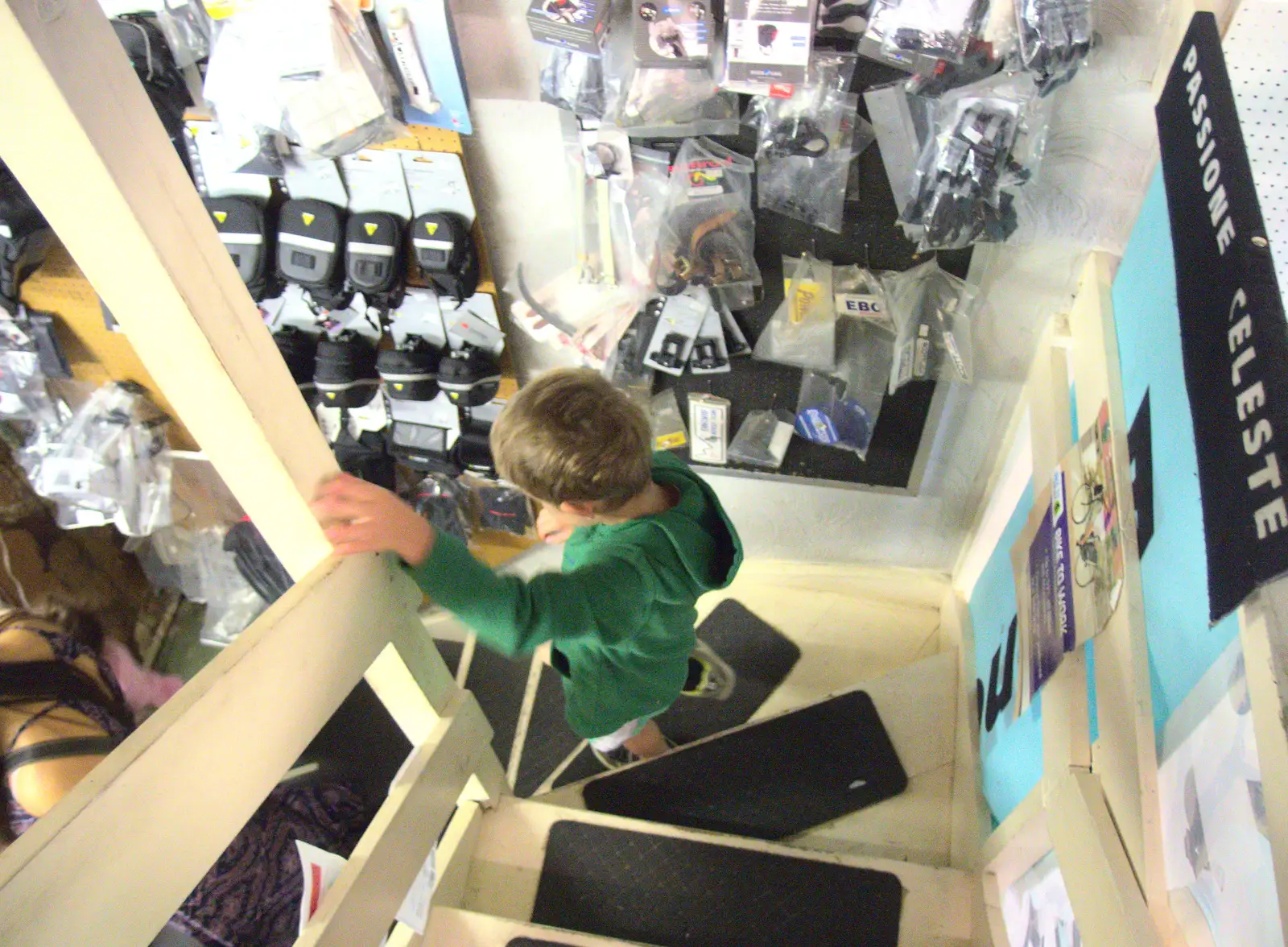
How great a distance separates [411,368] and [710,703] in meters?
1.06

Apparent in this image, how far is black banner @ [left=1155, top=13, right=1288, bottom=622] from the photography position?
547mm

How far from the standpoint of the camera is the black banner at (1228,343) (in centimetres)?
55

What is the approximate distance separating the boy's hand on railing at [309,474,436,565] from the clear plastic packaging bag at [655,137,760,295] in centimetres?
74

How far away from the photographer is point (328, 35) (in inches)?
43.8

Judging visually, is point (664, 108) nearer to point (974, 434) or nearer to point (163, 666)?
point (974, 434)

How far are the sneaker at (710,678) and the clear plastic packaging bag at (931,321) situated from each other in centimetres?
82

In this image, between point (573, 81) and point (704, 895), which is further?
point (704, 895)

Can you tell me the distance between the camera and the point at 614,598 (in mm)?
995

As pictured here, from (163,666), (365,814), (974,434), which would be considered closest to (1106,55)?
(974,434)

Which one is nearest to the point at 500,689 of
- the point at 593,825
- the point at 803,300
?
the point at 593,825

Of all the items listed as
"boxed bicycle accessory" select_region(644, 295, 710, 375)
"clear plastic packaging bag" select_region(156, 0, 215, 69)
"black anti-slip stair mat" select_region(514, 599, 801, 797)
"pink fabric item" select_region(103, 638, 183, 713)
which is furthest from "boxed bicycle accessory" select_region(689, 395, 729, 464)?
"pink fabric item" select_region(103, 638, 183, 713)

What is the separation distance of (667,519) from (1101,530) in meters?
0.54

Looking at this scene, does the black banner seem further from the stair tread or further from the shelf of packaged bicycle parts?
the stair tread

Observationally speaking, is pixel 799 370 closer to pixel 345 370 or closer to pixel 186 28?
pixel 345 370
